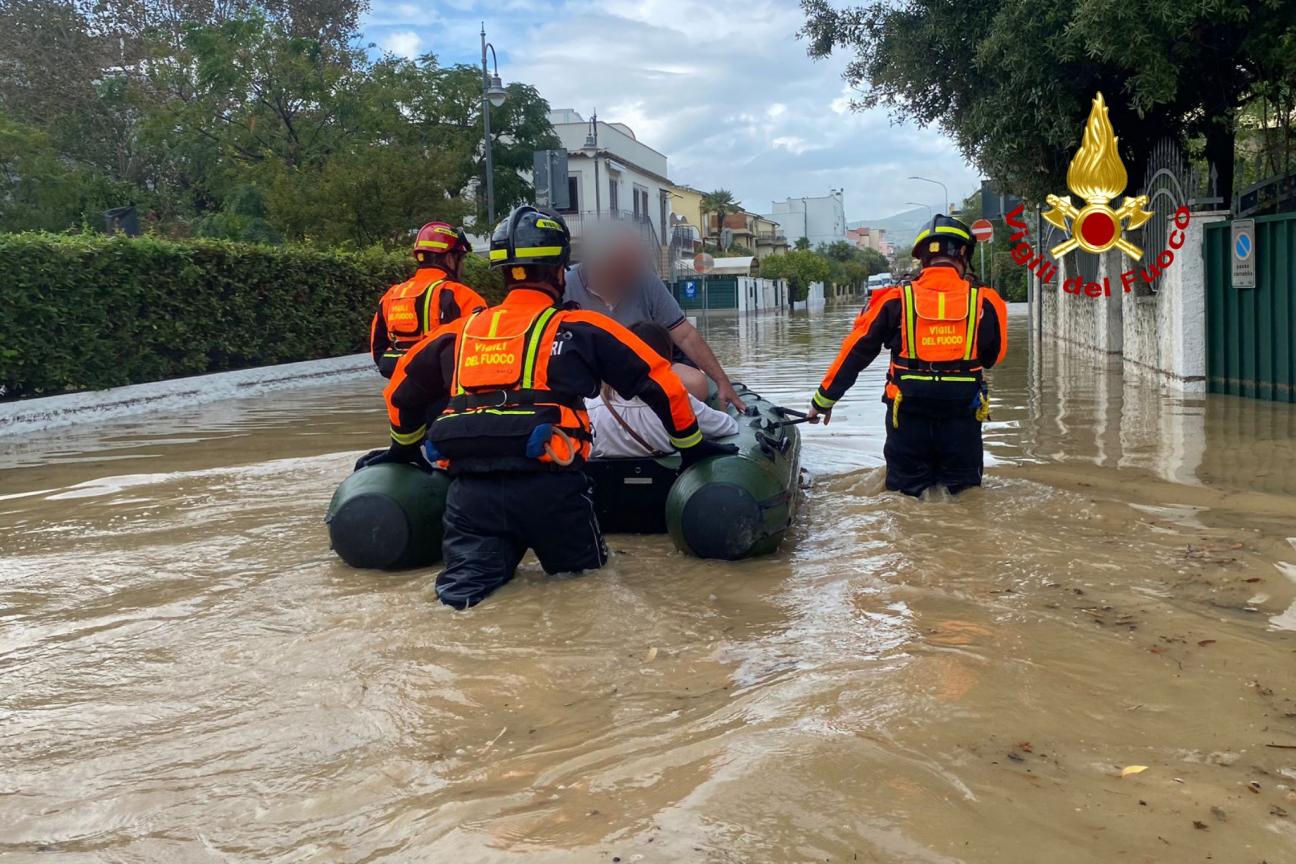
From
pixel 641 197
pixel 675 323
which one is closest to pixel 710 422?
pixel 675 323

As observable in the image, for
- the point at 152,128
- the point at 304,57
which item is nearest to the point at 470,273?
the point at 304,57

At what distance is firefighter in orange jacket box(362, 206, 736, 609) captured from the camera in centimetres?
448

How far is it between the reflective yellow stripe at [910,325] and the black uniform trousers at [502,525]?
7.74 ft

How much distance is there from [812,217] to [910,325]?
5461 inches

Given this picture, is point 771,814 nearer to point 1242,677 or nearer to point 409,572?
point 1242,677

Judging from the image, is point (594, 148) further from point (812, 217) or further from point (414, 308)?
point (812, 217)

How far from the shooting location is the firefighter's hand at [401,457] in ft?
17.9

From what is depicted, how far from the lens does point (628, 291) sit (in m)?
6.09

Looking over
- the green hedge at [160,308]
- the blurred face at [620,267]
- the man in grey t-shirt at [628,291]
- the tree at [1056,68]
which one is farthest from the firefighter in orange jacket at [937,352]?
the green hedge at [160,308]

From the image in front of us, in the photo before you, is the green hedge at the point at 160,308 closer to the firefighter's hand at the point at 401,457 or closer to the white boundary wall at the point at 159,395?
the white boundary wall at the point at 159,395

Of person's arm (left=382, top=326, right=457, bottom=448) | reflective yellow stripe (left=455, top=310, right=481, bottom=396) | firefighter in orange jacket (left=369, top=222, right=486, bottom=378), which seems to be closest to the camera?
reflective yellow stripe (left=455, top=310, right=481, bottom=396)

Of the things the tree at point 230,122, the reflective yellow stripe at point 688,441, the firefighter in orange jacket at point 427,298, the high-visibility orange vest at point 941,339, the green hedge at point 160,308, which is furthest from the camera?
the tree at point 230,122

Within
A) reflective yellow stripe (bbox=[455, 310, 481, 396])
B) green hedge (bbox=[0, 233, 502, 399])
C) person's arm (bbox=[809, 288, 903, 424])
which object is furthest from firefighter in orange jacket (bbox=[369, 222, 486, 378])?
green hedge (bbox=[0, 233, 502, 399])

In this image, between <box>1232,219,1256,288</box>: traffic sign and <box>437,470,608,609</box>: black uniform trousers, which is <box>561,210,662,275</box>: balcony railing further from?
<box>1232,219,1256,288</box>: traffic sign
